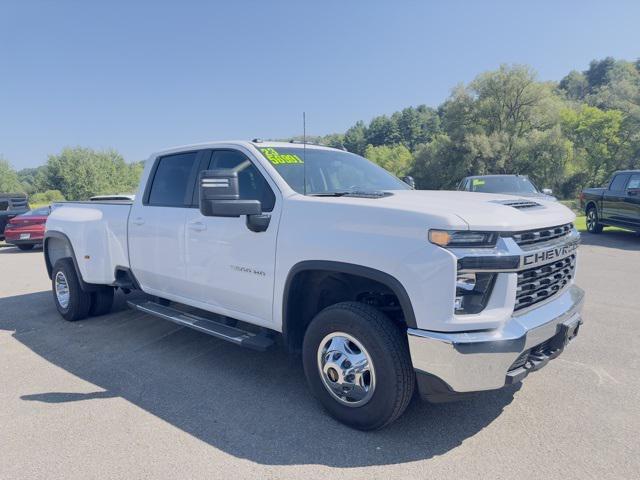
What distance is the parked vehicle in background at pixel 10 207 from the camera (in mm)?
15172

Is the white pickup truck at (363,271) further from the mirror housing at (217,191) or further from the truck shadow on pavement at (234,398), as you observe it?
the truck shadow on pavement at (234,398)

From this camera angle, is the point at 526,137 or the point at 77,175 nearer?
the point at 526,137

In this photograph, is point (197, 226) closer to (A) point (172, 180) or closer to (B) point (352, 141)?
(A) point (172, 180)

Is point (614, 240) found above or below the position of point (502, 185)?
below

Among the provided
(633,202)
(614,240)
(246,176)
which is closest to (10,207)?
(246,176)

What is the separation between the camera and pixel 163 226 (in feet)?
14.1

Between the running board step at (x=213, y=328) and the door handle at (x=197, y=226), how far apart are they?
2.79 ft

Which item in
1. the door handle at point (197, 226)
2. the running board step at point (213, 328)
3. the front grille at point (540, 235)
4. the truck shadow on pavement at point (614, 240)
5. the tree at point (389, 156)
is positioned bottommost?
the truck shadow on pavement at point (614, 240)

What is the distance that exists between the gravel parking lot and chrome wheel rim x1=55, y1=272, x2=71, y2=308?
899mm

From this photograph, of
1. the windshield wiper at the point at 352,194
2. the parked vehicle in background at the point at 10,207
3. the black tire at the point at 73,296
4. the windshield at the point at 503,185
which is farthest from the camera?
the parked vehicle in background at the point at 10,207

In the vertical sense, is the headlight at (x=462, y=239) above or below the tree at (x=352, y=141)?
below

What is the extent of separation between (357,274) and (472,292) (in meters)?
0.70

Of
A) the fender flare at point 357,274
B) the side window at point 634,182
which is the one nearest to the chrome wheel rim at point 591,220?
the side window at point 634,182

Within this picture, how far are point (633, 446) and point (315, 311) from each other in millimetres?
2241
